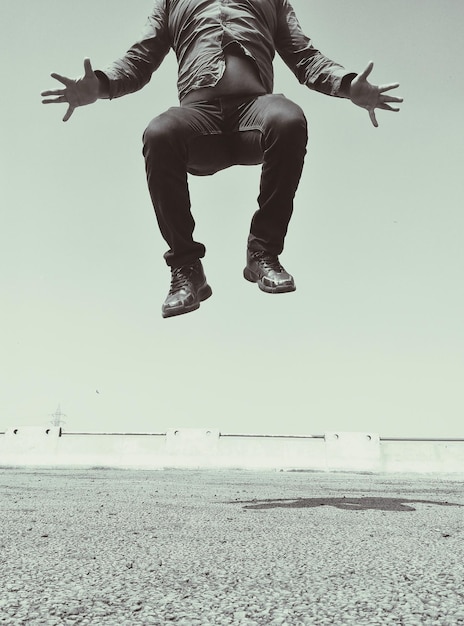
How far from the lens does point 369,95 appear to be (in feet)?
10.9

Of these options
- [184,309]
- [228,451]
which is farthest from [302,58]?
[228,451]

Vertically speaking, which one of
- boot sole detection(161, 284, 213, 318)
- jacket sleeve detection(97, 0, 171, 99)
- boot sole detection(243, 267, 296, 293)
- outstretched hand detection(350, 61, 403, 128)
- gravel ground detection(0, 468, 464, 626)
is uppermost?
jacket sleeve detection(97, 0, 171, 99)

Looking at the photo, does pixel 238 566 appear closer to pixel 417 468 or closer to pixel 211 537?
pixel 211 537

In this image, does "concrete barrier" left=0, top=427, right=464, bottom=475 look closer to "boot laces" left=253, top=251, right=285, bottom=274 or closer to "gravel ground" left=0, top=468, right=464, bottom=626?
"gravel ground" left=0, top=468, right=464, bottom=626

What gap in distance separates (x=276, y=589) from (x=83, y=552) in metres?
0.88

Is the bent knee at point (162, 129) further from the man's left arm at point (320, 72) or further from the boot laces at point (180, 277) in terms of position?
the man's left arm at point (320, 72)

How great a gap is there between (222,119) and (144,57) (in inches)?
34.5

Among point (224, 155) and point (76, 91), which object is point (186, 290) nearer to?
point (224, 155)

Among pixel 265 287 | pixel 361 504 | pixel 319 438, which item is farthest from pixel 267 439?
pixel 265 287

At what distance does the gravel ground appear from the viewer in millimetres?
1295

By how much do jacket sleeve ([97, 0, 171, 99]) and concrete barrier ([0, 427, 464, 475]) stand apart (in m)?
8.66

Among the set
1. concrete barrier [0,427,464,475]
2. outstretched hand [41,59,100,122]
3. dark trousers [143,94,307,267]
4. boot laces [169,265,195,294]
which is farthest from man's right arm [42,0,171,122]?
concrete barrier [0,427,464,475]

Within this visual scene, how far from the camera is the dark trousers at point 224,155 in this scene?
2.94 m

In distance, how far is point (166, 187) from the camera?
3084mm
